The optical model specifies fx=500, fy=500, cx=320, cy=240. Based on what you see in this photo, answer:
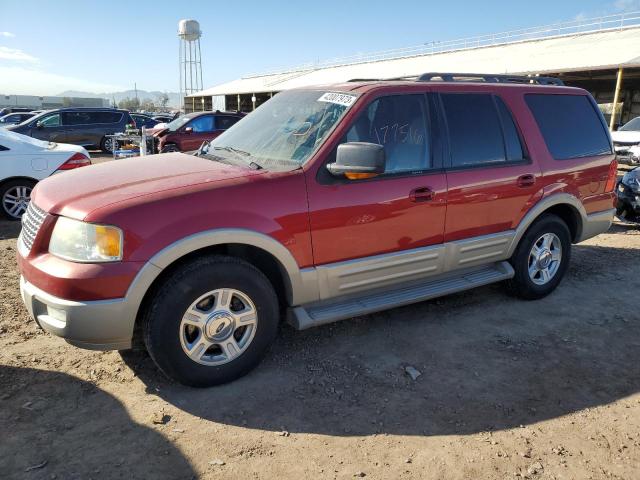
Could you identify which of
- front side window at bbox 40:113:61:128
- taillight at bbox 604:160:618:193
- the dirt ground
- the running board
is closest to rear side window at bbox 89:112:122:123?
front side window at bbox 40:113:61:128

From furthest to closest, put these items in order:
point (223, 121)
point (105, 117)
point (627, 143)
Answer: point (105, 117) → point (223, 121) → point (627, 143)

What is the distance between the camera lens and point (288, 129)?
12.2 ft

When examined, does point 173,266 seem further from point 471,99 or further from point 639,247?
point 639,247

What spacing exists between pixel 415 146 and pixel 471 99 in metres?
0.78

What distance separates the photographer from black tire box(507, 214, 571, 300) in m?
4.52

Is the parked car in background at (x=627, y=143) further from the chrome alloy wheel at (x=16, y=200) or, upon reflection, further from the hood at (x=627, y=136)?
the chrome alloy wheel at (x=16, y=200)

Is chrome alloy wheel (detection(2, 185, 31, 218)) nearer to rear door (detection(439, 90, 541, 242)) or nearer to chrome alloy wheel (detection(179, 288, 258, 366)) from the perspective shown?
chrome alloy wheel (detection(179, 288, 258, 366))

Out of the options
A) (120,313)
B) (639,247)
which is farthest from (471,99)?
(639,247)

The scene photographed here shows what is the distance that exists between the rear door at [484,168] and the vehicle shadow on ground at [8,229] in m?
5.73

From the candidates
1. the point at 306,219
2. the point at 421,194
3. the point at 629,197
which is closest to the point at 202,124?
the point at 629,197

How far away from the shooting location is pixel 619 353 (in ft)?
12.4

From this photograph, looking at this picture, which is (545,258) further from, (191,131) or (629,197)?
(191,131)

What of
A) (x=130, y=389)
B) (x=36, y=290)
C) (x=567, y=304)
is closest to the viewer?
(x=36, y=290)

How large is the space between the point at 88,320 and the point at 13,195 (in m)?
5.70
